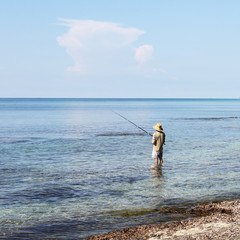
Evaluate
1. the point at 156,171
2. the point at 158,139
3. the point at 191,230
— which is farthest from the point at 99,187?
the point at 191,230

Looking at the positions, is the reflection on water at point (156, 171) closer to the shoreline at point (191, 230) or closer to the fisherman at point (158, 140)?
the fisherman at point (158, 140)

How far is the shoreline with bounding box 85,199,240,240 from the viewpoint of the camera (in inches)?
283

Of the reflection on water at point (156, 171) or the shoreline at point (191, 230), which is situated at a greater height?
the shoreline at point (191, 230)

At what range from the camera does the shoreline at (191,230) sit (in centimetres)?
718

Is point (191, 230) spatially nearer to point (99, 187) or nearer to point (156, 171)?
point (99, 187)

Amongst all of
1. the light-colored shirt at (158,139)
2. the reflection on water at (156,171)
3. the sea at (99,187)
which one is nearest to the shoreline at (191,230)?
the sea at (99,187)

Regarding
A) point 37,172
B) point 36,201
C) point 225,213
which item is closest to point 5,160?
point 37,172

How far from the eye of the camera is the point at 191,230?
7.50m

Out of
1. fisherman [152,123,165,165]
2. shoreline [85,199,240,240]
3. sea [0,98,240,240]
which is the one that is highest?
fisherman [152,123,165,165]

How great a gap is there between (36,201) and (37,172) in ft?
14.1

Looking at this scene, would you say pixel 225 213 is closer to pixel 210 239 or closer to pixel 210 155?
pixel 210 239

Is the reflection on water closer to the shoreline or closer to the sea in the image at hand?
the sea

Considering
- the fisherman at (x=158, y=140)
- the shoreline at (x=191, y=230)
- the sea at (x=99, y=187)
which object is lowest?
the sea at (x=99, y=187)

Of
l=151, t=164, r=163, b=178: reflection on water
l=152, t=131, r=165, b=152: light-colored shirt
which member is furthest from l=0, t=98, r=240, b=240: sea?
l=152, t=131, r=165, b=152: light-colored shirt
